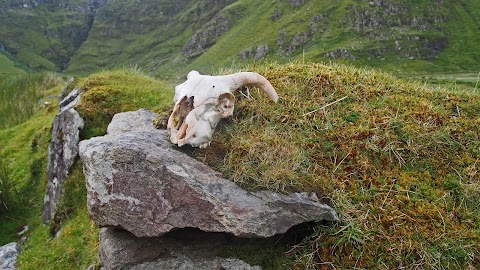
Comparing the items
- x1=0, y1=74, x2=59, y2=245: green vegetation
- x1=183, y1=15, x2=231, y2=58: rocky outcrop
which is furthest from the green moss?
x1=183, y1=15, x2=231, y2=58: rocky outcrop

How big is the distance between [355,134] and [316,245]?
84.5 inches

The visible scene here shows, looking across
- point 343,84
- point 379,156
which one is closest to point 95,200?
point 379,156

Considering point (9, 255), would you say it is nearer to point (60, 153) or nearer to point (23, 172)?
point (60, 153)

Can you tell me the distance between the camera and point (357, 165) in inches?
242

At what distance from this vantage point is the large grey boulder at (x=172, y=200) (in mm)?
4949

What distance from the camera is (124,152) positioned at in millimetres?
5242

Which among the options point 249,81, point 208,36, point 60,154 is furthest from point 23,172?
point 208,36

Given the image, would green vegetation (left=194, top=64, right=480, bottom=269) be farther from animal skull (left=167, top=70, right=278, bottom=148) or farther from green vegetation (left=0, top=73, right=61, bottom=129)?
green vegetation (left=0, top=73, right=61, bottom=129)

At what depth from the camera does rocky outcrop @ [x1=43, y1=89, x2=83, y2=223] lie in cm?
1017

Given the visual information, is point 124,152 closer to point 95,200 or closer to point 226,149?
point 95,200

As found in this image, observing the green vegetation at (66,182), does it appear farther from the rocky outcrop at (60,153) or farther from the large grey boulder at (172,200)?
the large grey boulder at (172,200)

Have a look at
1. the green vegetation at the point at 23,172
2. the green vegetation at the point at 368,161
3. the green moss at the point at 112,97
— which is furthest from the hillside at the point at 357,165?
the green moss at the point at 112,97

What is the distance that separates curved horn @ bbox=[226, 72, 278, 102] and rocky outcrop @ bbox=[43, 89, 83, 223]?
5923 millimetres

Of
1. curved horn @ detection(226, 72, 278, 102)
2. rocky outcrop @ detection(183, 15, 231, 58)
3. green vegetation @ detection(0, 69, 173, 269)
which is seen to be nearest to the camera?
curved horn @ detection(226, 72, 278, 102)
